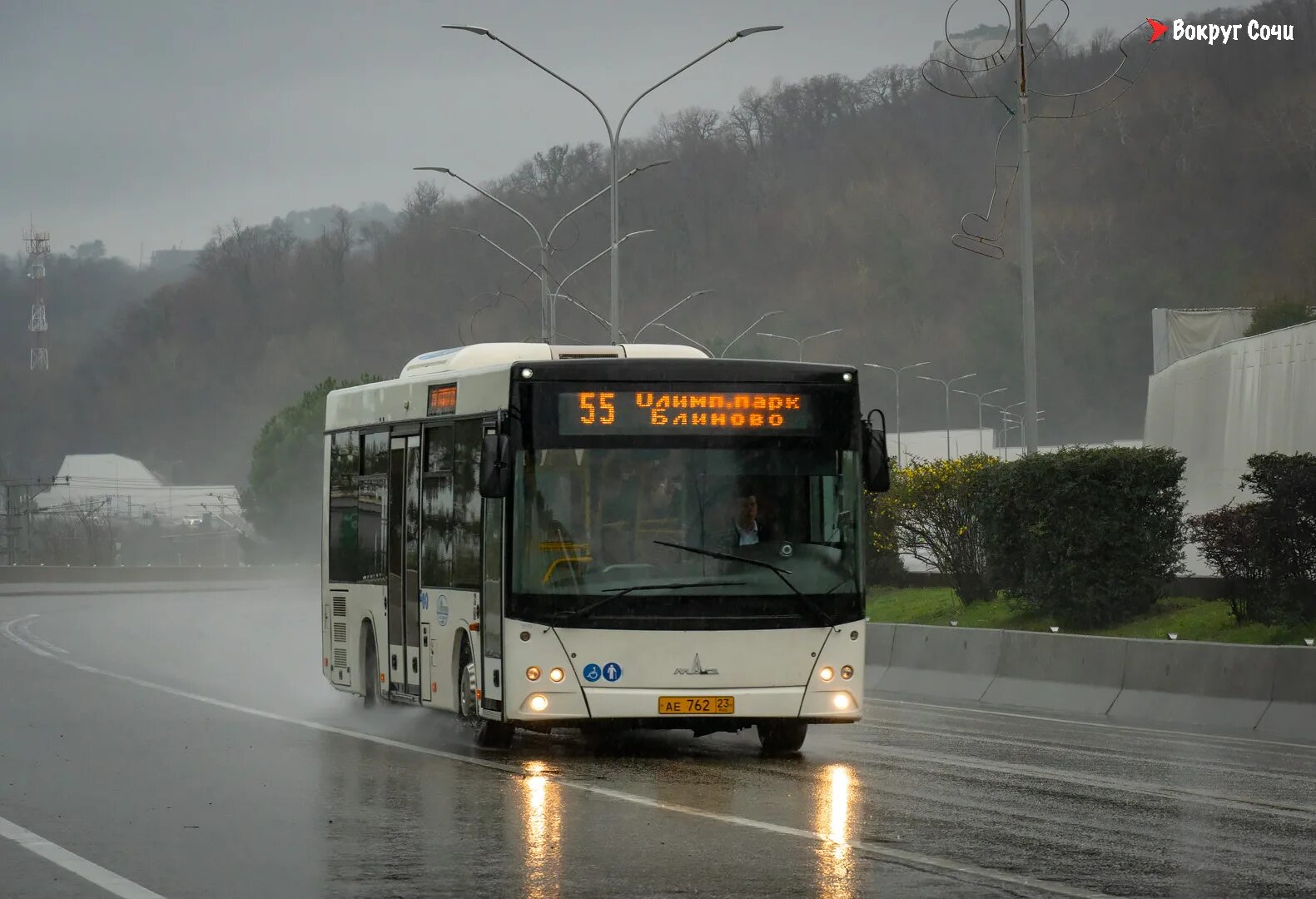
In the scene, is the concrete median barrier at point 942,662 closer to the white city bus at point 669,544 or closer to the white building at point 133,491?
the white city bus at point 669,544

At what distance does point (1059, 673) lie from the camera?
73.8 feet

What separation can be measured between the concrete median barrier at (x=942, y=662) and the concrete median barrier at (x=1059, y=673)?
0.88 ft

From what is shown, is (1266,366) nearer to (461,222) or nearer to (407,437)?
(407,437)

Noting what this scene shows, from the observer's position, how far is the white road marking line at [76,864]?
31.1 feet

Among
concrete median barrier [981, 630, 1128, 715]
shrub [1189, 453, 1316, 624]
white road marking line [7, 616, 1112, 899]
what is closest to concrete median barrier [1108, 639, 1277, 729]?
concrete median barrier [981, 630, 1128, 715]

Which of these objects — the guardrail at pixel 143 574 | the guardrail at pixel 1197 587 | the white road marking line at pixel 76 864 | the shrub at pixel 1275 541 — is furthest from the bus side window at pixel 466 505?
the guardrail at pixel 143 574

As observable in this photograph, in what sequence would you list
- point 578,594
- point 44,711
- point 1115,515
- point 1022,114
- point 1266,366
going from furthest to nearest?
point 1266,366
point 1022,114
point 1115,515
point 44,711
point 578,594

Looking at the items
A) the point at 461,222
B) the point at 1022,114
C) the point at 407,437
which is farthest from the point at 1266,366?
the point at 461,222

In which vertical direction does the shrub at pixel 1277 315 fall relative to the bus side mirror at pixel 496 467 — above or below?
above

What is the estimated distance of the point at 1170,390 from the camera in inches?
1905

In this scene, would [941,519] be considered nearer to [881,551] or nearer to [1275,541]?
[881,551]

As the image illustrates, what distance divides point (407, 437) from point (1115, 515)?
935cm

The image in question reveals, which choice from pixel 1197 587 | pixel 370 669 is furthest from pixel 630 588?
pixel 1197 587

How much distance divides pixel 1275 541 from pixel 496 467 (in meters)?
9.26
